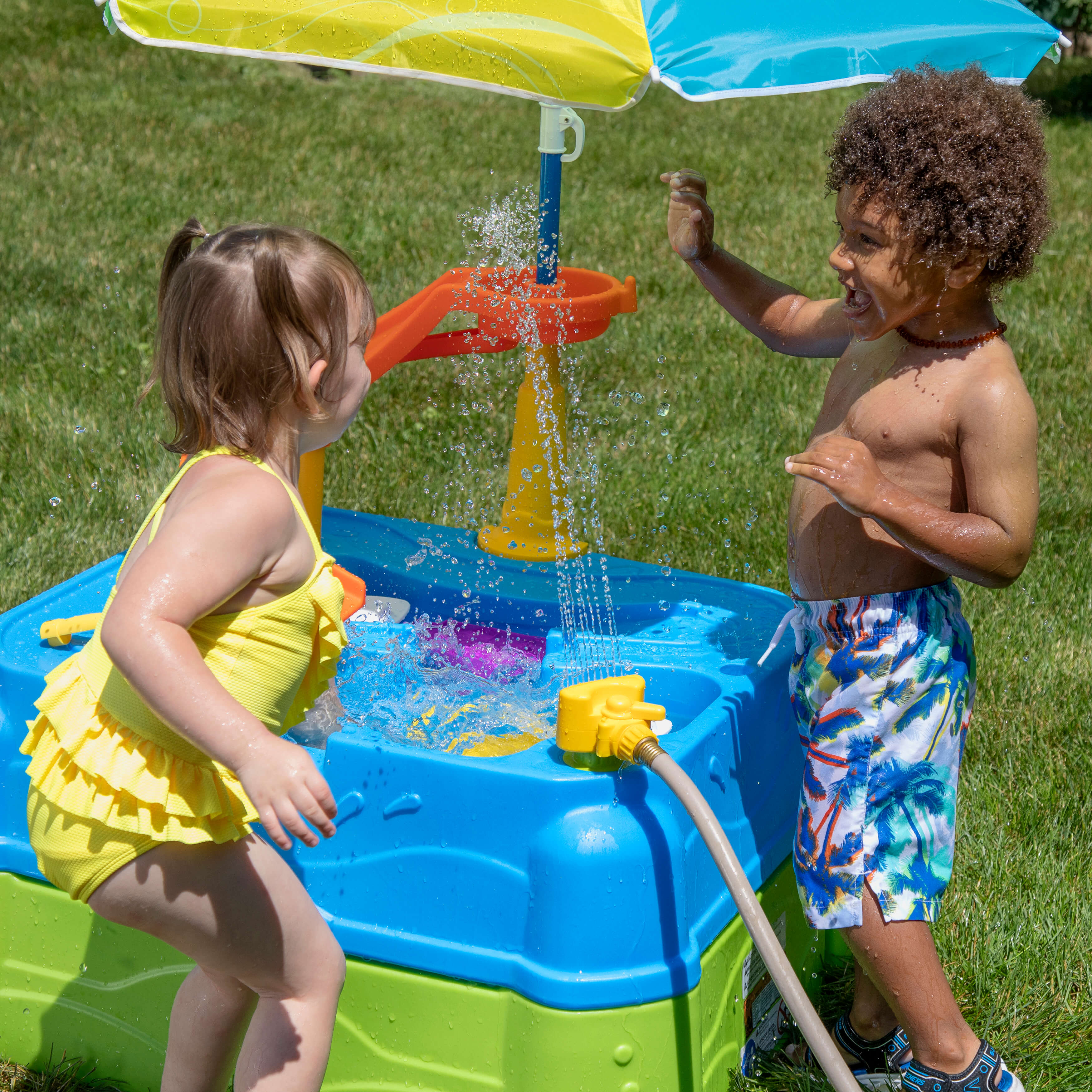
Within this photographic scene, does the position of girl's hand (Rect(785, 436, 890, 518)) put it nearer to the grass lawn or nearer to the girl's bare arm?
the girl's bare arm

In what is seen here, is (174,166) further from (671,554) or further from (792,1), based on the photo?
(792,1)

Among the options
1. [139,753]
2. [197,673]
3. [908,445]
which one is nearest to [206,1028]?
[139,753]

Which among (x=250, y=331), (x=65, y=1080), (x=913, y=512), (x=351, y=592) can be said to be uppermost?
(x=250, y=331)

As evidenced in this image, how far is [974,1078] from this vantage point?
1659 millimetres

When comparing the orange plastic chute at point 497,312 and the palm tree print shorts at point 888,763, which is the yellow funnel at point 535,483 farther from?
the palm tree print shorts at point 888,763

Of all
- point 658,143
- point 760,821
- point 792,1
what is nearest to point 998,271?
point 792,1

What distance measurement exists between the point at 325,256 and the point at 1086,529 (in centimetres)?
258

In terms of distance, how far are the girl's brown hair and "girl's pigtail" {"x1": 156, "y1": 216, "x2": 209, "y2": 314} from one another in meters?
0.01

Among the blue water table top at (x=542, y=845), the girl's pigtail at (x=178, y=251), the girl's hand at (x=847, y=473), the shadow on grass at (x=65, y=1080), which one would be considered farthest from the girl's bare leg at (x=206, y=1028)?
the girl's hand at (x=847, y=473)

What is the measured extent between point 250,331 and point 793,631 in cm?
90

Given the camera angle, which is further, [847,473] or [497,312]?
[497,312]

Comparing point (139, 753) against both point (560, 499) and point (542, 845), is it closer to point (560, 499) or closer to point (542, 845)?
point (542, 845)

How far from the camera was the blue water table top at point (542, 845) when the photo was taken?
1545mm

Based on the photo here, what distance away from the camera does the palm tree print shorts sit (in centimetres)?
164
